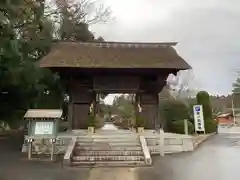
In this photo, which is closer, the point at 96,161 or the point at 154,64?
the point at 96,161

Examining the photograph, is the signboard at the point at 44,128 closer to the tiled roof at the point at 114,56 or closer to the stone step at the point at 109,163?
the stone step at the point at 109,163

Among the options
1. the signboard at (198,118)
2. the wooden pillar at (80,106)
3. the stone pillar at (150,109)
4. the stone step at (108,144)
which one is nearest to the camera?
the stone step at (108,144)

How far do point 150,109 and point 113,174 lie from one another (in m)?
8.55

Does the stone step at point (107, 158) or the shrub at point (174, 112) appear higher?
the shrub at point (174, 112)

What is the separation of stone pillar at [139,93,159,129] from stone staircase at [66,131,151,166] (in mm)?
2664

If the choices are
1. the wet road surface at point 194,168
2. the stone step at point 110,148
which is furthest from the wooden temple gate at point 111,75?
the wet road surface at point 194,168

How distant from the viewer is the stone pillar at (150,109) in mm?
18719

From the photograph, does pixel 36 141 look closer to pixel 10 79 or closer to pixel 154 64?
pixel 10 79

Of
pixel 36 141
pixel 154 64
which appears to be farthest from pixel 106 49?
pixel 36 141

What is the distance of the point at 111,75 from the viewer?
18.4 metres

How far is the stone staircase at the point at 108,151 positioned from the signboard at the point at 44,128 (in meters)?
1.22

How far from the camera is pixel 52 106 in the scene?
23.6 metres

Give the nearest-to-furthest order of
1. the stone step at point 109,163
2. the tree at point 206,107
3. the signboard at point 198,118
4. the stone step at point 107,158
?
the stone step at point 109,163, the stone step at point 107,158, the signboard at point 198,118, the tree at point 206,107

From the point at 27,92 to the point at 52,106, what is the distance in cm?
372
